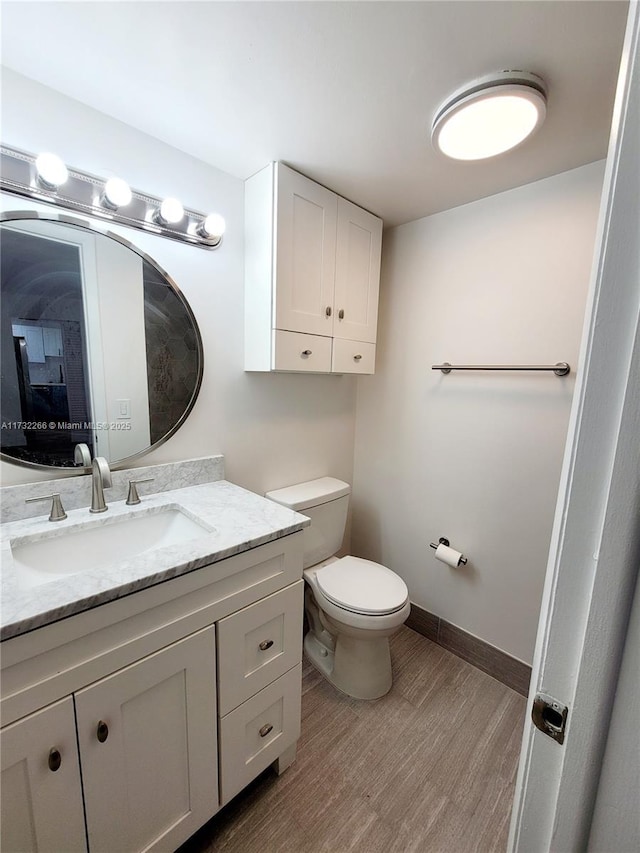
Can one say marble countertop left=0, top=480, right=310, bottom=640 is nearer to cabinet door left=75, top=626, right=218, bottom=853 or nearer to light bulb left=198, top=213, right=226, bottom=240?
cabinet door left=75, top=626, right=218, bottom=853

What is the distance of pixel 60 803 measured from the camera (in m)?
0.75

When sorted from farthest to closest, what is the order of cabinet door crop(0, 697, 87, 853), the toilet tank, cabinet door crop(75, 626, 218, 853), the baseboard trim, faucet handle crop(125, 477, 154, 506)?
the toilet tank < the baseboard trim < faucet handle crop(125, 477, 154, 506) < cabinet door crop(75, 626, 218, 853) < cabinet door crop(0, 697, 87, 853)

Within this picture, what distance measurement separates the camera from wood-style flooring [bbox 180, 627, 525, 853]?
107cm

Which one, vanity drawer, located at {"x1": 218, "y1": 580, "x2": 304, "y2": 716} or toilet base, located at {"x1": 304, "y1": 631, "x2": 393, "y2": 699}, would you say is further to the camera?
toilet base, located at {"x1": 304, "y1": 631, "x2": 393, "y2": 699}

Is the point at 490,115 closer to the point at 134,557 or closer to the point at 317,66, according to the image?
Answer: the point at 317,66

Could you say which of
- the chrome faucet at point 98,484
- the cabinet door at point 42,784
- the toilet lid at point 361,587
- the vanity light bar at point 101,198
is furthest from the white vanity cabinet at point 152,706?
the vanity light bar at point 101,198

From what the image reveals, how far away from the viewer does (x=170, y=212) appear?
127 centimetres

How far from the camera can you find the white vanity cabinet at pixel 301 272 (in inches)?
54.7

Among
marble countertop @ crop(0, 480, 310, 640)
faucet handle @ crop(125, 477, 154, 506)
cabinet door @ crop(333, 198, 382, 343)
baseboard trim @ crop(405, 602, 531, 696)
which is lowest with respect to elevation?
baseboard trim @ crop(405, 602, 531, 696)

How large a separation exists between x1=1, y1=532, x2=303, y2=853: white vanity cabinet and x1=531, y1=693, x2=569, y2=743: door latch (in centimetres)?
74

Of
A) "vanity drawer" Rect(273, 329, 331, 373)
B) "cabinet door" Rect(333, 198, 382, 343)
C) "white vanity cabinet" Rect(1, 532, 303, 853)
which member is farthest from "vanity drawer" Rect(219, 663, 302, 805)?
"cabinet door" Rect(333, 198, 382, 343)

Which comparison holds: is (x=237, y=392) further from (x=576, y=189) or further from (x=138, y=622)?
(x=576, y=189)

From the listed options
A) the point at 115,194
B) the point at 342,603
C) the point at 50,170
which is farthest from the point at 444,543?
the point at 50,170

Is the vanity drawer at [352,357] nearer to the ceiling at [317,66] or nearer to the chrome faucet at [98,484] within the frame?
the ceiling at [317,66]
